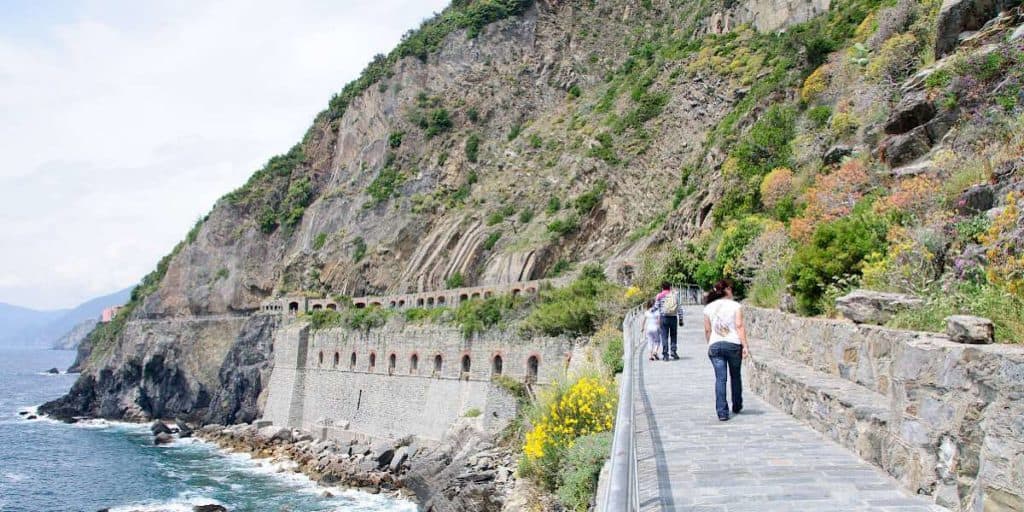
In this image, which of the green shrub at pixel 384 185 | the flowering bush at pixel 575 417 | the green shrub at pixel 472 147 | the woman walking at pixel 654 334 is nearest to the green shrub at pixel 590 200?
the green shrub at pixel 472 147

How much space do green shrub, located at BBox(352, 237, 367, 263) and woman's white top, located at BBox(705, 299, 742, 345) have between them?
48300 mm

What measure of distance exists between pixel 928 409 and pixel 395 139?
5977cm

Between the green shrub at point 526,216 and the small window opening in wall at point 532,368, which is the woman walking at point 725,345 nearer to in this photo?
the small window opening in wall at point 532,368

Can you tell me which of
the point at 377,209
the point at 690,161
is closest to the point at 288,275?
the point at 377,209

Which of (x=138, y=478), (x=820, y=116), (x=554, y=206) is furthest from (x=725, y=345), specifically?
(x=554, y=206)

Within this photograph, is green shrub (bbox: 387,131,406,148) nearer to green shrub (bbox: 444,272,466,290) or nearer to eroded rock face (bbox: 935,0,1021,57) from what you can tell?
green shrub (bbox: 444,272,466,290)

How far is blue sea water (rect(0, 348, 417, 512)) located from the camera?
95.1 ft

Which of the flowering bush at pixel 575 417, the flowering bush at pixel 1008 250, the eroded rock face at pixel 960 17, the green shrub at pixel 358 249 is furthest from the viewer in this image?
the green shrub at pixel 358 249

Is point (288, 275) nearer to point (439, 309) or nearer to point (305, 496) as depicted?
point (439, 309)

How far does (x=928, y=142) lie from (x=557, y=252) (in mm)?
30464

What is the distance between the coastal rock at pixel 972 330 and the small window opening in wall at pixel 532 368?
23680 mm

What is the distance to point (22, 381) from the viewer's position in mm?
98312

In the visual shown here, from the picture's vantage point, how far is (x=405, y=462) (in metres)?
30.9

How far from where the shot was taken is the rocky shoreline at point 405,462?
71.6 ft
